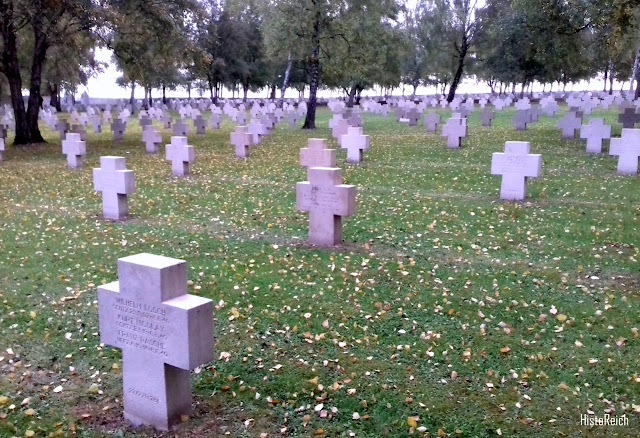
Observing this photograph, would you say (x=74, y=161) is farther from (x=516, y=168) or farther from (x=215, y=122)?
(x=215, y=122)

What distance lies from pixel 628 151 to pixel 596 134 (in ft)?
10.7

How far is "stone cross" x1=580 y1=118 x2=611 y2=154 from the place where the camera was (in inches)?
593

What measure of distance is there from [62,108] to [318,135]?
43157mm


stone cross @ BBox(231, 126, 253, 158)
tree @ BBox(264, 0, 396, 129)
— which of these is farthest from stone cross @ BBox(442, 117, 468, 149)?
tree @ BBox(264, 0, 396, 129)

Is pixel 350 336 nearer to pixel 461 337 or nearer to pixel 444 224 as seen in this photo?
pixel 461 337

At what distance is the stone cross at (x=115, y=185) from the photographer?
9258 mm

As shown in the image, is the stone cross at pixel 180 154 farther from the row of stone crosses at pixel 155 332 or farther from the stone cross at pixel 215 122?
the stone cross at pixel 215 122

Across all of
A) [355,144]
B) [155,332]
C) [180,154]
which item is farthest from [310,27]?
[155,332]

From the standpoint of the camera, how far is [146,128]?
60.2ft

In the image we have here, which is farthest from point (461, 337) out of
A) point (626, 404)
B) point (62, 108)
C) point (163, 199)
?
point (62, 108)

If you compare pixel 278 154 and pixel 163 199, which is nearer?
pixel 163 199

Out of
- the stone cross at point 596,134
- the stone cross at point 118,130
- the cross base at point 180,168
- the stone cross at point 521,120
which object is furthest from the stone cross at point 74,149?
the stone cross at point 521,120

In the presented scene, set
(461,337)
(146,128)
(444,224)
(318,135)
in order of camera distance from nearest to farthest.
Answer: (461,337) → (444,224) → (146,128) → (318,135)

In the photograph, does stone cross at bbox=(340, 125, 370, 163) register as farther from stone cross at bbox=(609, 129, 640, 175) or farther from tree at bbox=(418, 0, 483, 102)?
tree at bbox=(418, 0, 483, 102)
